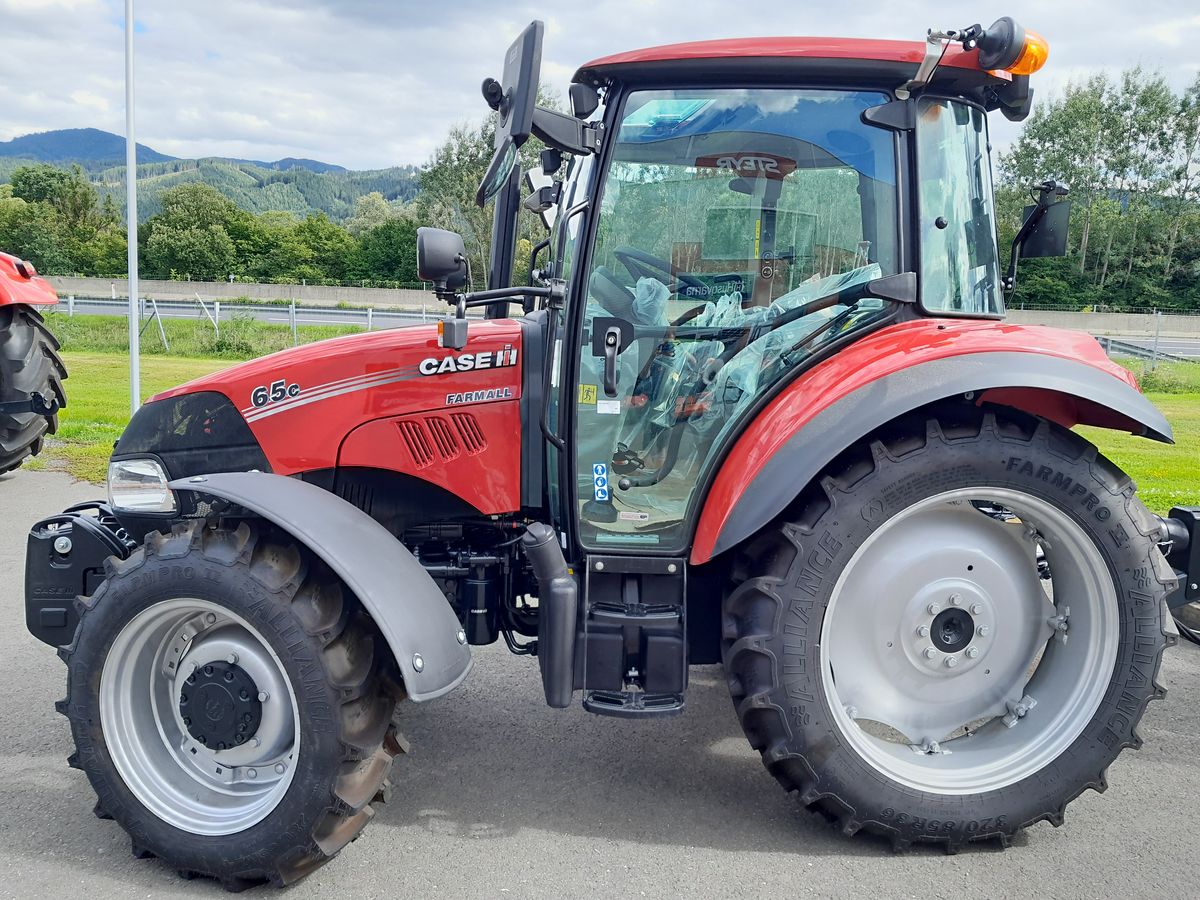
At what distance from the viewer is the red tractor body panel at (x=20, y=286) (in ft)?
22.8

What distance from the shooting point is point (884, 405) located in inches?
106

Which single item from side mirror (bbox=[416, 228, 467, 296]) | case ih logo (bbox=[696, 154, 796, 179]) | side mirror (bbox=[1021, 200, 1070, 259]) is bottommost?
side mirror (bbox=[416, 228, 467, 296])

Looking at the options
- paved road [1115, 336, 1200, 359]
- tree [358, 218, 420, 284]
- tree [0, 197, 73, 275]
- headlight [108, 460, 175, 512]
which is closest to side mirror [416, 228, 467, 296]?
headlight [108, 460, 175, 512]

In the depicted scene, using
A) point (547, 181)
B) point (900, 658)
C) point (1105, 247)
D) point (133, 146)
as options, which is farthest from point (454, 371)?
point (1105, 247)

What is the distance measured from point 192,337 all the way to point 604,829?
18061mm

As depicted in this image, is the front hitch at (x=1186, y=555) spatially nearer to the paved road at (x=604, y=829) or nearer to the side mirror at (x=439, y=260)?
the paved road at (x=604, y=829)

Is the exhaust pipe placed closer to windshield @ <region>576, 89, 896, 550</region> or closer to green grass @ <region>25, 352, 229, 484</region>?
windshield @ <region>576, 89, 896, 550</region>

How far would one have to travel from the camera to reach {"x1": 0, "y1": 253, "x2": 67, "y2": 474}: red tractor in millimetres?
6859

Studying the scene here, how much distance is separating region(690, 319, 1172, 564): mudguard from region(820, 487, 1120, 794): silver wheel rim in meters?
0.36

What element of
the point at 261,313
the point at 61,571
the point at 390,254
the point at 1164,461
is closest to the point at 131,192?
the point at 61,571

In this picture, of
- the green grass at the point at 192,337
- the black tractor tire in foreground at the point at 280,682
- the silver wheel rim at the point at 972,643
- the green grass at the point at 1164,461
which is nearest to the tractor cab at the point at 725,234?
the silver wheel rim at the point at 972,643

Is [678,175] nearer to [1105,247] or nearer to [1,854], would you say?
[1,854]

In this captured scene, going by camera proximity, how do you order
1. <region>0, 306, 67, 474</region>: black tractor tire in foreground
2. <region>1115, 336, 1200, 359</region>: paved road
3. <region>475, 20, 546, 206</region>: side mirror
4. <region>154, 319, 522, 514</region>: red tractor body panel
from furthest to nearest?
<region>1115, 336, 1200, 359</region>: paved road
<region>0, 306, 67, 474</region>: black tractor tire in foreground
<region>154, 319, 522, 514</region>: red tractor body panel
<region>475, 20, 546, 206</region>: side mirror

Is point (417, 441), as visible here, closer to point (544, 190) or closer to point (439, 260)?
point (439, 260)
